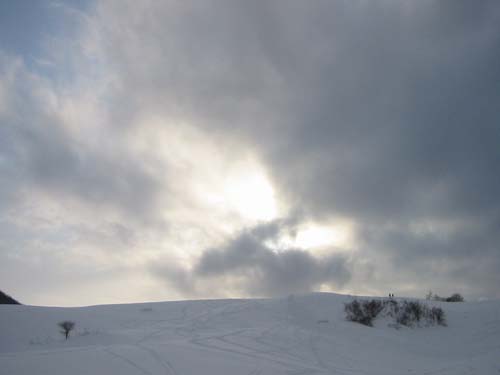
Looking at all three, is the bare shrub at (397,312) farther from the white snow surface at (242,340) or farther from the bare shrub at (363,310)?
the white snow surface at (242,340)

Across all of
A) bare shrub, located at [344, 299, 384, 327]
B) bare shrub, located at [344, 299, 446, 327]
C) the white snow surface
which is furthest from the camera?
bare shrub, located at [344, 299, 384, 327]

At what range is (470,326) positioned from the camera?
22109mm

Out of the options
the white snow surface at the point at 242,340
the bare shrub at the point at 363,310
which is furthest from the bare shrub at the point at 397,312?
the white snow surface at the point at 242,340

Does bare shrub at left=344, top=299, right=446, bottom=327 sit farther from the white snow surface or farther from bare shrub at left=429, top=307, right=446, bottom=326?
the white snow surface

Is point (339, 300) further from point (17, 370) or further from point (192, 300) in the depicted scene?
point (17, 370)

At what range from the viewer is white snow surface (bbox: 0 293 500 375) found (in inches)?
469

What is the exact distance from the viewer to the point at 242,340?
637 inches

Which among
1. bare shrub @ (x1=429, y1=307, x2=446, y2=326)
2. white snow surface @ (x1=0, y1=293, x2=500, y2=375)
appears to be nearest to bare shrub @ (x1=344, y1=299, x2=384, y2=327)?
white snow surface @ (x1=0, y1=293, x2=500, y2=375)

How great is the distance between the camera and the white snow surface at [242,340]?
11922 millimetres

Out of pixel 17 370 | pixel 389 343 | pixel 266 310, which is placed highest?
pixel 266 310

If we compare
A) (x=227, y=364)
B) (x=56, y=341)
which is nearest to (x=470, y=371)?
(x=227, y=364)

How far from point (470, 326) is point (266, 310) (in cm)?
1166

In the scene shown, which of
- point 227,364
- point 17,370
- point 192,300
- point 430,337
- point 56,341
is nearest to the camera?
point 17,370

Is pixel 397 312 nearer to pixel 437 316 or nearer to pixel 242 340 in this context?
pixel 437 316
